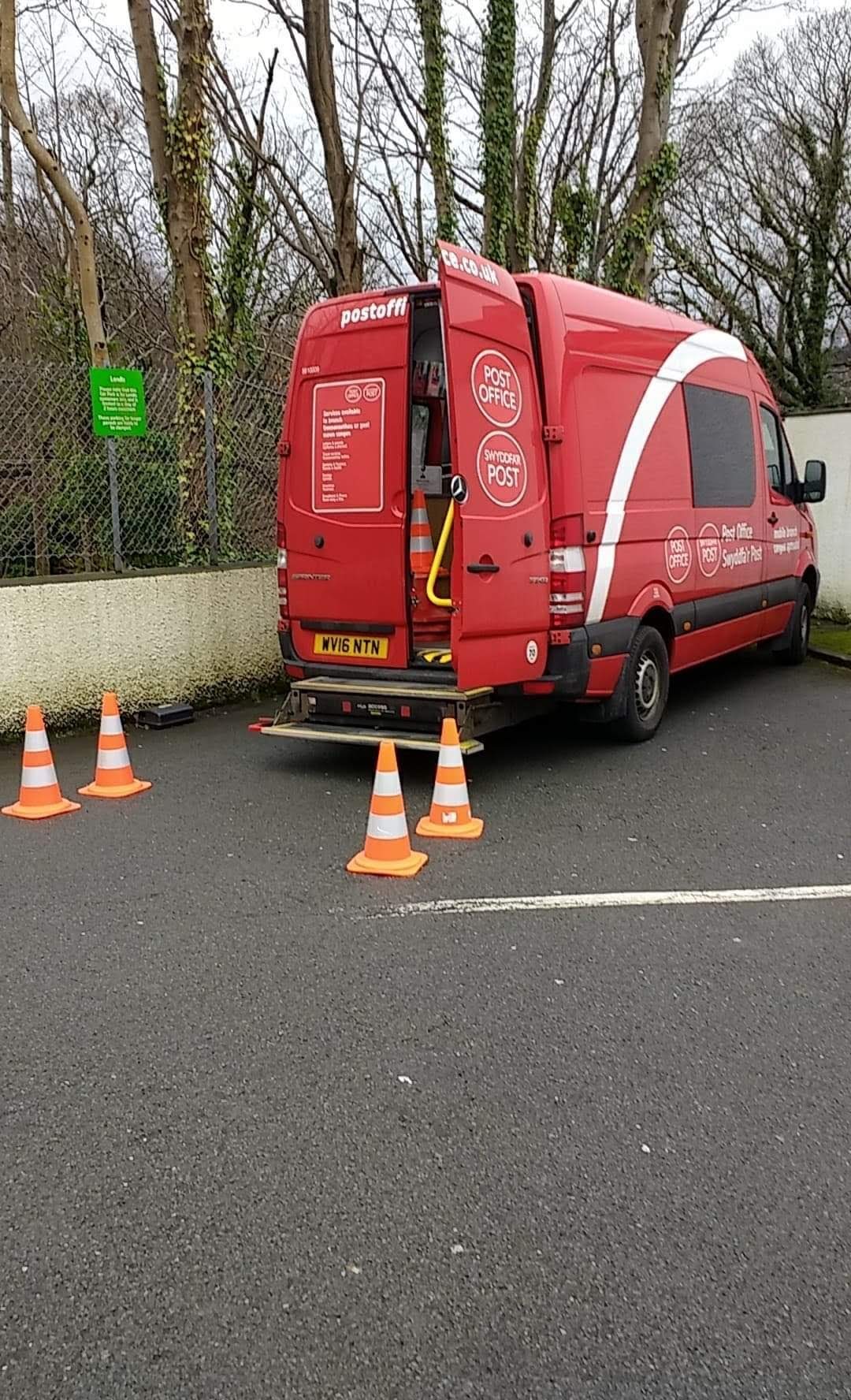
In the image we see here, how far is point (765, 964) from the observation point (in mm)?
3729

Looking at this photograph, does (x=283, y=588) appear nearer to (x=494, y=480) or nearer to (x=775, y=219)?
(x=494, y=480)

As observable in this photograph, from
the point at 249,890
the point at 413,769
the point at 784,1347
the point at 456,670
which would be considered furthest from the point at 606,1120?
the point at 413,769

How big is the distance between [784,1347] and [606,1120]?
0.78 metres

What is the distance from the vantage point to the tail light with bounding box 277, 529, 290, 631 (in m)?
6.65

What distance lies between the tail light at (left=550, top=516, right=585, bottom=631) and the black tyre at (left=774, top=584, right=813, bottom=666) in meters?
4.63

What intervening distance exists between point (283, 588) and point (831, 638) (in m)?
7.27

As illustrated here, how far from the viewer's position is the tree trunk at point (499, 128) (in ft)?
40.8

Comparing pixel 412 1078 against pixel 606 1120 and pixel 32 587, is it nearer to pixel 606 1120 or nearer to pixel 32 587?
pixel 606 1120

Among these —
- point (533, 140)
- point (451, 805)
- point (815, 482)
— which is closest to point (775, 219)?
point (533, 140)

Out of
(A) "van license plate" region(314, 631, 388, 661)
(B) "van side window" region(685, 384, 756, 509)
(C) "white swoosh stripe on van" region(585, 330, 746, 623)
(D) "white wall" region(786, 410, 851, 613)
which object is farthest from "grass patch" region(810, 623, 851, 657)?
(A) "van license plate" region(314, 631, 388, 661)

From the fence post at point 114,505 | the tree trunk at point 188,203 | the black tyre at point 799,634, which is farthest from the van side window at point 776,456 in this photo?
the fence post at point 114,505

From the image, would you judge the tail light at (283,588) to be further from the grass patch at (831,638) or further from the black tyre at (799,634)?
the grass patch at (831,638)

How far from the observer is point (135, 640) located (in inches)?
314

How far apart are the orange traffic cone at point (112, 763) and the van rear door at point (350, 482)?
1.30m
